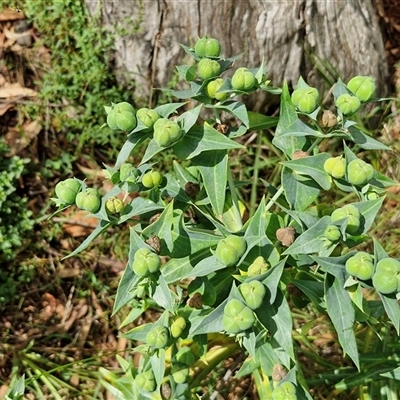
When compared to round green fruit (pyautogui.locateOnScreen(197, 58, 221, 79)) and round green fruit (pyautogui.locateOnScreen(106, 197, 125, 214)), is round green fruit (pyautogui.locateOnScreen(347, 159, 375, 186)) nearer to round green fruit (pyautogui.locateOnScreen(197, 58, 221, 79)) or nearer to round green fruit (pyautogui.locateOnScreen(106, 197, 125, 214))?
round green fruit (pyautogui.locateOnScreen(197, 58, 221, 79))

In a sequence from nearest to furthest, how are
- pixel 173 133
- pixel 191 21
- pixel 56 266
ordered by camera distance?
pixel 173 133, pixel 191 21, pixel 56 266

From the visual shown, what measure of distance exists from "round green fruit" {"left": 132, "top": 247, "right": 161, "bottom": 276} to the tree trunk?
60.9 inches

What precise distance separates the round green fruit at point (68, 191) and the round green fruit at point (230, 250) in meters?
0.42

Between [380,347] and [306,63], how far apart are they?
1.46 meters

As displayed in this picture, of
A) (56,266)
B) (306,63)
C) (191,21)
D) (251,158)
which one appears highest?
(191,21)

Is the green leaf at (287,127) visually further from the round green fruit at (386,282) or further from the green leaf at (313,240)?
the round green fruit at (386,282)

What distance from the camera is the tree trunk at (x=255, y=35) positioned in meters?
2.77

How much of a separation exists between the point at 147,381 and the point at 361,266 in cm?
79

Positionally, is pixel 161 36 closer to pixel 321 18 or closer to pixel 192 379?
A: pixel 321 18

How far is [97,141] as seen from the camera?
120 inches

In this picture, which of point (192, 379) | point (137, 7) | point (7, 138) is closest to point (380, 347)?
point (192, 379)

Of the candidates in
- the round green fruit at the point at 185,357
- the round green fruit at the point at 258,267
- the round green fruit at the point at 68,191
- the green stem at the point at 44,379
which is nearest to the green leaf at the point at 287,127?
the round green fruit at the point at 258,267

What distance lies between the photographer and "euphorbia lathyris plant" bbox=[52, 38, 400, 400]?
56.4 inches

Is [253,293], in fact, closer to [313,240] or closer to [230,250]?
[230,250]
